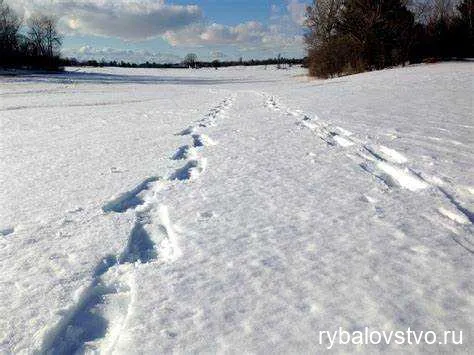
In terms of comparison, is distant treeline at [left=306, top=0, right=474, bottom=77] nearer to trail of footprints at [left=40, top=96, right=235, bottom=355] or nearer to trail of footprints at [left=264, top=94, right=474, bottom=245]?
trail of footprints at [left=264, top=94, right=474, bottom=245]

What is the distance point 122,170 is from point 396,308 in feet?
9.71

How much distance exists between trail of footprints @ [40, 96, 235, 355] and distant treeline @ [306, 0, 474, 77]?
2412cm

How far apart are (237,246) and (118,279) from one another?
2.07 ft

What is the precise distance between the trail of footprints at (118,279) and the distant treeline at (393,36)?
24.1 m

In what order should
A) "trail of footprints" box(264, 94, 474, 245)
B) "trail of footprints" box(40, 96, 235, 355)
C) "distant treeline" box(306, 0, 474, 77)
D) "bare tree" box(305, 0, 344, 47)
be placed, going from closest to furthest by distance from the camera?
"trail of footprints" box(40, 96, 235, 355) < "trail of footprints" box(264, 94, 474, 245) < "distant treeline" box(306, 0, 474, 77) < "bare tree" box(305, 0, 344, 47)

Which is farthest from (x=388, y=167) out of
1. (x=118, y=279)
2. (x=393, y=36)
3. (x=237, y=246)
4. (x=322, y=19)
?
(x=322, y=19)

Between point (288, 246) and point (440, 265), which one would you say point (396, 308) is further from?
point (288, 246)

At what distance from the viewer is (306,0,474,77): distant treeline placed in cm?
2438

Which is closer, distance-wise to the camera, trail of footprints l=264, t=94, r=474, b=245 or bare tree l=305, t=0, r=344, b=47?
trail of footprints l=264, t=94, r=474, b=245

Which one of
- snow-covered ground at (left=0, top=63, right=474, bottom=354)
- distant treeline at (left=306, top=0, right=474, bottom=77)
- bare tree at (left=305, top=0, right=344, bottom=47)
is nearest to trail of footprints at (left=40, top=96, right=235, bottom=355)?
snow-covered ground at (left=0, top=63, right=474, bottom=354)

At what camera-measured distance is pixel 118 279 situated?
6.25ft

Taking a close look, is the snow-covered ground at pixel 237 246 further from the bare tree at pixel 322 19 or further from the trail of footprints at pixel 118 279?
the bare tree at pixel 322 19

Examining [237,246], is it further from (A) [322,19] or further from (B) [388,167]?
(A) [322,19]

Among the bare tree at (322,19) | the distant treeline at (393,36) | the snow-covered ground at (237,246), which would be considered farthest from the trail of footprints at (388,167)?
the bare tree at (322,19)
